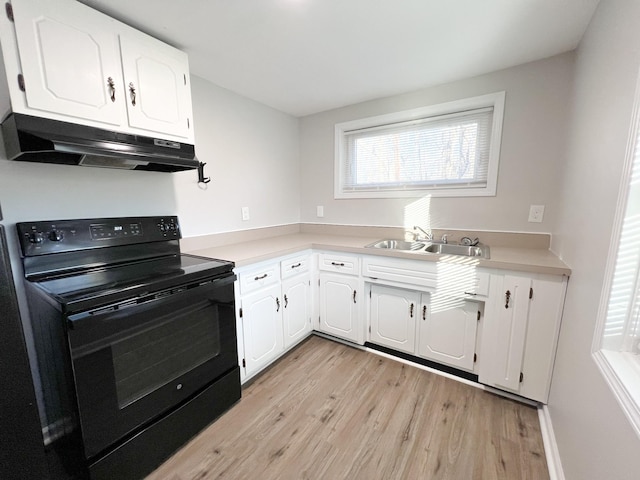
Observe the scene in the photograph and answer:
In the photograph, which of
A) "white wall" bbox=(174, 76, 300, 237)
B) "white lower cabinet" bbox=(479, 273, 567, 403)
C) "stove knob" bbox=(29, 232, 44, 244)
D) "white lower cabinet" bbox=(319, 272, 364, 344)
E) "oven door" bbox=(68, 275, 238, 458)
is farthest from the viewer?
"white lower cabinet" bbox=(319, 272, 364, 344)

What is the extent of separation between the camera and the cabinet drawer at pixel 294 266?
6.52 feet

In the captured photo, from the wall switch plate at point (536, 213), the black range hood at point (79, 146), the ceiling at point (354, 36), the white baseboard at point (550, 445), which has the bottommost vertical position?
the white baseboard at point (550, 445)

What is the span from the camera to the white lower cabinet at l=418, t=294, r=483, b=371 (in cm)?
174

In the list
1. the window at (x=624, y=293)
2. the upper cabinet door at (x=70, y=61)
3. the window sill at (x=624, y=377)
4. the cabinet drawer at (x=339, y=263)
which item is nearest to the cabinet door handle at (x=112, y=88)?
the upper cabinet door at (x=70, y=61)

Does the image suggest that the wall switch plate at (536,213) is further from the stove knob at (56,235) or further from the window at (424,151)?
the stove knob at (56,235)

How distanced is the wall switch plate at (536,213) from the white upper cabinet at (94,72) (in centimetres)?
237

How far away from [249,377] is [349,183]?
6.32 ft

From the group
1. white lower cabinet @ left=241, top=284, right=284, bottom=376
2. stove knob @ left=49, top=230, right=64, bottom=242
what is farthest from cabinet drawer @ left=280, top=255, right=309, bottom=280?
stove knob @ left=49, top=230, right=64, bottom=242

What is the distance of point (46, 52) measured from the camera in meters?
1.06

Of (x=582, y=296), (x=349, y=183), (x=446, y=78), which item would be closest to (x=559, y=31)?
(x=446, y=78)

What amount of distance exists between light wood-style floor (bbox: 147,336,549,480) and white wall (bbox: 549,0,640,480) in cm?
27

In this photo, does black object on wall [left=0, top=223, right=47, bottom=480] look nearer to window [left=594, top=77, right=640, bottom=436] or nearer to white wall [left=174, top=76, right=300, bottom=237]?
white wall [left=174, top=76, right=300, bottom=237]

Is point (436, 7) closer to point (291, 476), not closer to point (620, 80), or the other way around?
point (620, 80)

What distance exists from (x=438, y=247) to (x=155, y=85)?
2.20 metres
